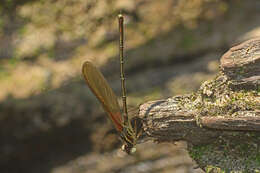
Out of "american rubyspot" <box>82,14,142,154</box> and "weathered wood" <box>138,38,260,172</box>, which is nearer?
"weathered wood" <box>138,38,260,172</box>

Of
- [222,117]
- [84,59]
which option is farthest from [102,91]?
[84,59]

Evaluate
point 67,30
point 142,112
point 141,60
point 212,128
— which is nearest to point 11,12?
point 67,30

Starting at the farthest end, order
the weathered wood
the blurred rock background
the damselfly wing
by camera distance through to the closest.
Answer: the blurred rock background
the damselfly wing
the weathered wood

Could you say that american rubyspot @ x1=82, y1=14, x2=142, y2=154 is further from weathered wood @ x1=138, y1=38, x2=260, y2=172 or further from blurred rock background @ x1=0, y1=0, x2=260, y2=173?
blurred rock background @ x1=0, y1=0, x2=260, y2=173

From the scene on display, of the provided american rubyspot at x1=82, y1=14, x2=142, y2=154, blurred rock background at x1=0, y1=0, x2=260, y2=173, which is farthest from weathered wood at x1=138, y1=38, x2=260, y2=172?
blurred rock background at x1=0, y1=0, x2=260, y2=173

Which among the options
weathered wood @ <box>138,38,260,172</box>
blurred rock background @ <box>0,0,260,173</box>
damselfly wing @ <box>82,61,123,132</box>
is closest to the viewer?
weathered wood @ <box>138,38,260,172</box>

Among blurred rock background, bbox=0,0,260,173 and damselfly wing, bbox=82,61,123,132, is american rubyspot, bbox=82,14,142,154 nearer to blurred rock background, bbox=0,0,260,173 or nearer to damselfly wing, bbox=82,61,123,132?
damselfly wing, bbox=82,61,123,132

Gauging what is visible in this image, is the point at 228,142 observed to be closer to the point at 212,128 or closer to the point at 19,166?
the point at 212,128
